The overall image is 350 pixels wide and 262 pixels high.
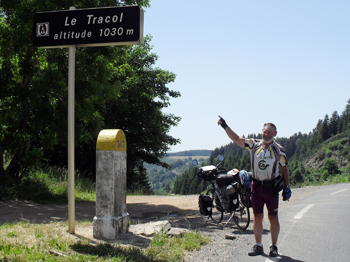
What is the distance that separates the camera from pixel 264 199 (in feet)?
17.8

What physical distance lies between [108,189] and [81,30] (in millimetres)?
2627

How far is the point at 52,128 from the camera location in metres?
11.5

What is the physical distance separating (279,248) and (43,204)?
8.02m

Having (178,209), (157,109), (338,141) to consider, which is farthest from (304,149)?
(178,209)

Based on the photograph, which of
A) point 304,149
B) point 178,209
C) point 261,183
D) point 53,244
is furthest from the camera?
point 304,149

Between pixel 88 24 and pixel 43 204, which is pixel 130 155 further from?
pixel 88 24

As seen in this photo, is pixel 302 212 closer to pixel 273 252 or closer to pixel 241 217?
pixel 241 217

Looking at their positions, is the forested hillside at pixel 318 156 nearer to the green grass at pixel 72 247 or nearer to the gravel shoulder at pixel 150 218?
the gravel shoulder at pixel 150 218

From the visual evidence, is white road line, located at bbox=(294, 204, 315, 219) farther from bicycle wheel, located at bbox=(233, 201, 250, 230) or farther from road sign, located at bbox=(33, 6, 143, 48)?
road sign, located at bbox=(33, 6, 143, 48)

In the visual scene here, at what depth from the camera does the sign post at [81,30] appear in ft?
19.3

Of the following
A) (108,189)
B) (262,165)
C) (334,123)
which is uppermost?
(334,123)

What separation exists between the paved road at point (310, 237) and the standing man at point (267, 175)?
36 centimetres

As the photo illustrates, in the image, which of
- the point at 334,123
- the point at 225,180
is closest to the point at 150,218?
the point at 225,180

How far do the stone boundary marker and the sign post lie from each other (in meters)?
0.44
